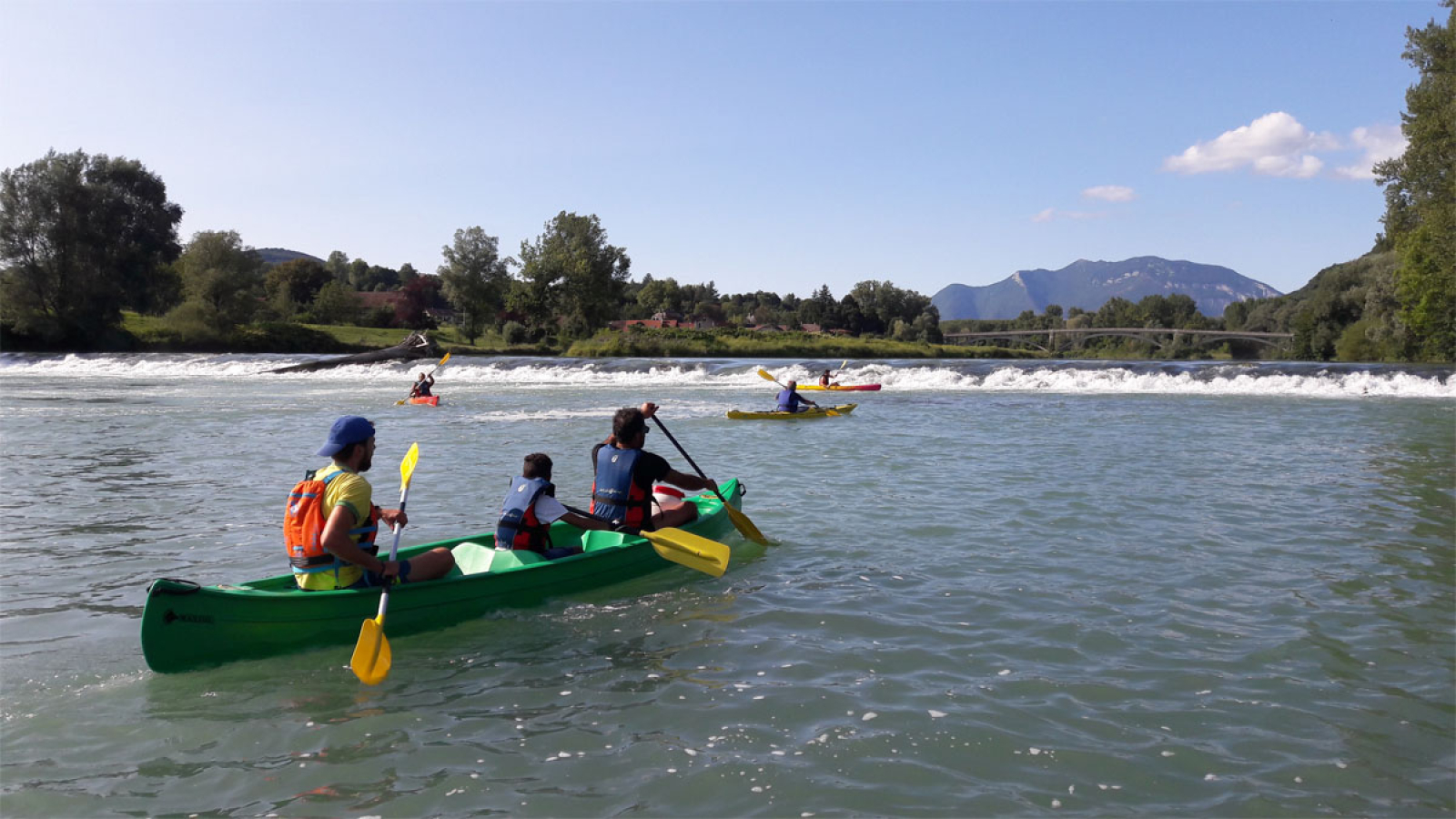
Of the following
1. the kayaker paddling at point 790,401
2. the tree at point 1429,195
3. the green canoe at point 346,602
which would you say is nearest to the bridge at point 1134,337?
the tree at point 1429,195

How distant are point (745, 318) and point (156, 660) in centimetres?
13556

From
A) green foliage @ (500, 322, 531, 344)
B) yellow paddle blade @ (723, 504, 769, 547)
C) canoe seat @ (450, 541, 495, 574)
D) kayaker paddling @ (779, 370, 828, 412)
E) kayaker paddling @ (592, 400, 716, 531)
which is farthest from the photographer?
green foliage @ (500, 322, 531, 344)

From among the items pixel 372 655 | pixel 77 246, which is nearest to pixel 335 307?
pixel 77 246

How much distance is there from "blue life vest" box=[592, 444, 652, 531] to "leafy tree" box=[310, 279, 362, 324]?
88.6 m

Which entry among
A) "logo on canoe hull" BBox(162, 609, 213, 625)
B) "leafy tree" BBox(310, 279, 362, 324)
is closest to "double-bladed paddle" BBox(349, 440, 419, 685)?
"logo on canoe hull" BBox(162, 609, 213, 625)

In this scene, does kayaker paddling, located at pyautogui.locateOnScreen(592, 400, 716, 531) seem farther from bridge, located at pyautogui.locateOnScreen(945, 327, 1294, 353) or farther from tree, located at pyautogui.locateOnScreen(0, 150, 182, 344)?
bridge, located at pyautogui.locateOnScreen(945, 327, 1294, 353)

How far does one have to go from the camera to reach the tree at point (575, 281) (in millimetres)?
89812

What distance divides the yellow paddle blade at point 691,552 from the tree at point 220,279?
220 feet

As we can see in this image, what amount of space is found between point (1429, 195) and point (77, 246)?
244 feet

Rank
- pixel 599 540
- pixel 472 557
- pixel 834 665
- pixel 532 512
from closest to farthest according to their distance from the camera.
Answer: pixel 834 665 < pixel 532 512 < pixel 472 557 < pixel 599 540

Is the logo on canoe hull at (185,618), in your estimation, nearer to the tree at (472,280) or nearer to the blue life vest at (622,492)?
the blue life vest at (622,492)

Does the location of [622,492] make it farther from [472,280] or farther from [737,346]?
[472,280]

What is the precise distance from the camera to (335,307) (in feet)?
291

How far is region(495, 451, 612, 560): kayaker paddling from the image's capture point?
7.38 metres
